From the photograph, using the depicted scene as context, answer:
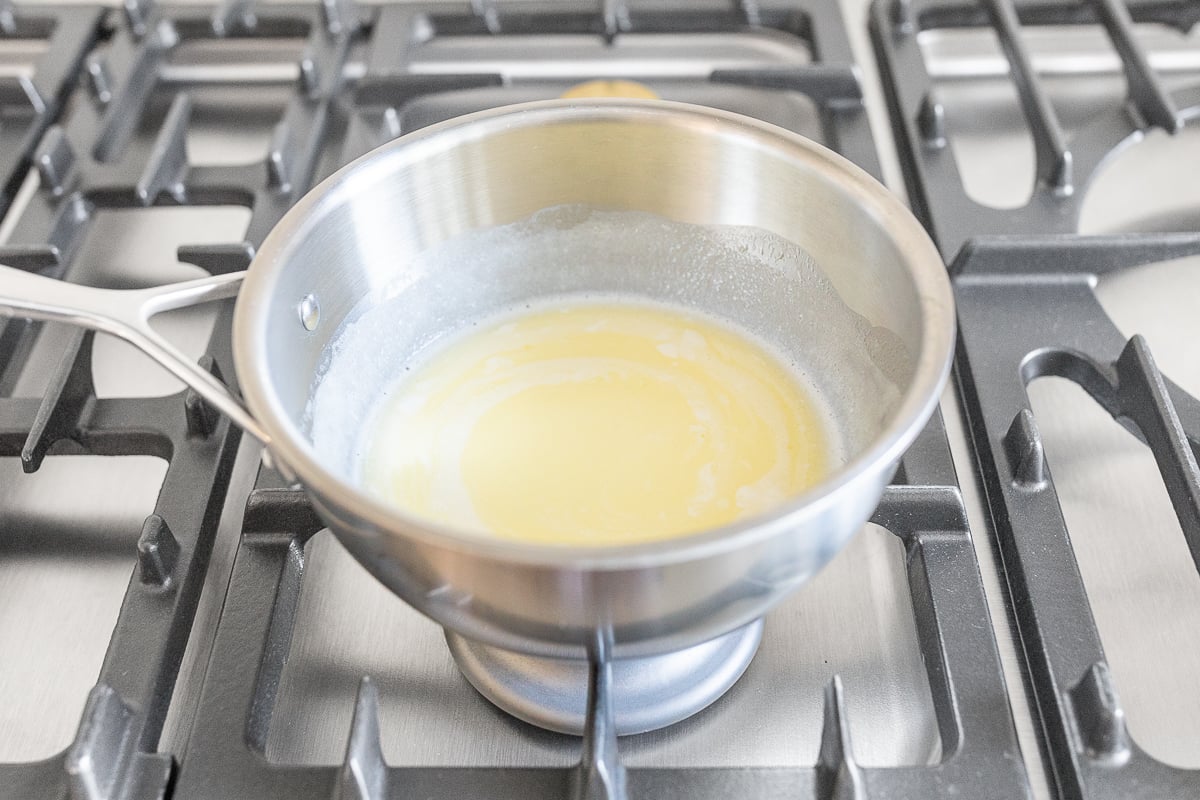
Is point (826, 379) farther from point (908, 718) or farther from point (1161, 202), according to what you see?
point (1161, 202)

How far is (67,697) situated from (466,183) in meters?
0.30

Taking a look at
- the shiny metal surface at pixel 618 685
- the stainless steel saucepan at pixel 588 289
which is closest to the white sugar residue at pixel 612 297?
the stainless steel saucepan at pixel 588 289

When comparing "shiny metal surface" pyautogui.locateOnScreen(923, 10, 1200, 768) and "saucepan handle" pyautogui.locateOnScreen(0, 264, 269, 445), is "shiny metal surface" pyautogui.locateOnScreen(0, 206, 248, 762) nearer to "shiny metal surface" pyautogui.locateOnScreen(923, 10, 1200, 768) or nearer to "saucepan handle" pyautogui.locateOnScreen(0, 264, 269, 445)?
"saucepan handle" pyautogui.locateOnScreen(0, 264, 269, 445)

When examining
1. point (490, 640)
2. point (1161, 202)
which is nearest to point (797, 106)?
point (1161, 202)

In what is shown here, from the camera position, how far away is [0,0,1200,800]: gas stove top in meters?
0.43

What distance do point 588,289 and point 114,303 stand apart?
27cm

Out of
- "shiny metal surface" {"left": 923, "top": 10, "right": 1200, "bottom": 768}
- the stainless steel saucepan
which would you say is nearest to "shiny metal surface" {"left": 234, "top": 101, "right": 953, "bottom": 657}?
the stainless steel saucepan

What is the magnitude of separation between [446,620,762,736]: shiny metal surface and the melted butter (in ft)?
0.18

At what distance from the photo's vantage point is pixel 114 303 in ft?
1.42

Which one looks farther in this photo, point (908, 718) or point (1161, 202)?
point (1161, 202)

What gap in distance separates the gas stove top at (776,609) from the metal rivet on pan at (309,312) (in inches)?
3.3

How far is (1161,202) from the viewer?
72 cm

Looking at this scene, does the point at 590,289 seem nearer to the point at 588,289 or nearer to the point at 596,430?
the point at 588,289

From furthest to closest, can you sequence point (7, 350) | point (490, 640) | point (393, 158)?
point (7, 350) → point (393, 158) → point (490, 640)
